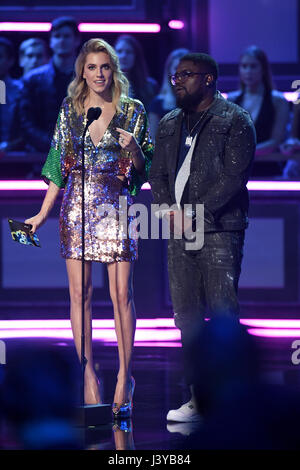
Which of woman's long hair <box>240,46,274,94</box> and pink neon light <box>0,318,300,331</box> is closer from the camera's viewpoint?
pink neon light <box>0,318,300,331</box>

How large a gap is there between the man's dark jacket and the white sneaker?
84cm

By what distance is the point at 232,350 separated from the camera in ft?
15.8

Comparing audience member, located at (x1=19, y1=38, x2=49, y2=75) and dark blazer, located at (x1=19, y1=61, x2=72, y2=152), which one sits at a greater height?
audience member, located at (x1=19, y1=38, x2=49, y2=75)

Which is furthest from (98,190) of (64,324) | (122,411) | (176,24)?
(176,24)

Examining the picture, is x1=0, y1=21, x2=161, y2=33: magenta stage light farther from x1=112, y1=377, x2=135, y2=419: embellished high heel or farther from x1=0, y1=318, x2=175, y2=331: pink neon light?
x1=112, y1=377, x2=135, y2=419: embellished high heel

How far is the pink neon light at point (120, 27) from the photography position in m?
8.57

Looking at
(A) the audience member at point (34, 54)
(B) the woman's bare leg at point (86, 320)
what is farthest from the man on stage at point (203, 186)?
(A) the audience member at point (34, 54)

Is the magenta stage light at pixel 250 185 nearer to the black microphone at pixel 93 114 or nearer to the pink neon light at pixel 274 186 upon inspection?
the pink neon light at pixel 274 186

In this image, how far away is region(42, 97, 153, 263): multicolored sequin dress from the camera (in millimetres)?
4605

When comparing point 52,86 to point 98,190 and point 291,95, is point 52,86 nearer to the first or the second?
point 291,95

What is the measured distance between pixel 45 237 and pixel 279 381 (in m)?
2.95

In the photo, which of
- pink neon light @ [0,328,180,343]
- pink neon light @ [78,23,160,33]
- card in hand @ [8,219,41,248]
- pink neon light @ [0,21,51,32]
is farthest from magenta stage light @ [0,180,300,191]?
card in hand @ [8,219,41,248]

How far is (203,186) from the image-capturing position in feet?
15.0
